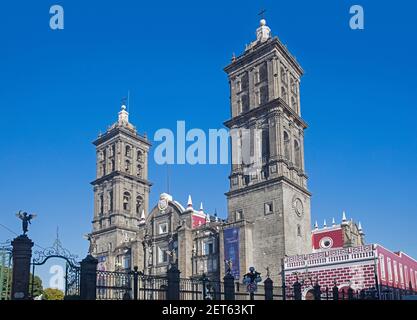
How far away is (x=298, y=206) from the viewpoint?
148ft

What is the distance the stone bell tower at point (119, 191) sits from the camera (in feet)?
189

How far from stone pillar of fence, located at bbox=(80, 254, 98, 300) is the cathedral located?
2481cm

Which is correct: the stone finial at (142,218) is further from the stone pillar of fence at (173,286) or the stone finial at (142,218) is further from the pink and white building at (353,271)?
the stone pillar of fence at (173,286)

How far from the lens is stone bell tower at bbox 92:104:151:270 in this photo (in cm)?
5753

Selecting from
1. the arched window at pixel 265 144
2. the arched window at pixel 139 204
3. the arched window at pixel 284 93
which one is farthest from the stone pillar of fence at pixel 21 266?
the arched window at pixel 139 204

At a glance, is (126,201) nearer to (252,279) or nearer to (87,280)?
(252,279)

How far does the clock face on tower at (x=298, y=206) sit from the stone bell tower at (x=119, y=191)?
64.5ft

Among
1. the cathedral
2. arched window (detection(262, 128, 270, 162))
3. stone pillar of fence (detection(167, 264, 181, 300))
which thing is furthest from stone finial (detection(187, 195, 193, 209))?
stone pillar of fence (detection(167, 264, 181, 300))

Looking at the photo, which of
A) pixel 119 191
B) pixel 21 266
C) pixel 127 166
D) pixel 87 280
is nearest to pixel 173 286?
pixel 87 280

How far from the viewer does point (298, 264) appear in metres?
40.2

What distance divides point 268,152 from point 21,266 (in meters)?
31.0
